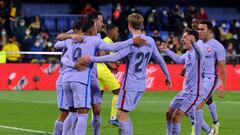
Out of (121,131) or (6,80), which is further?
(6,80)

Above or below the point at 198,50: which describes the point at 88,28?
above

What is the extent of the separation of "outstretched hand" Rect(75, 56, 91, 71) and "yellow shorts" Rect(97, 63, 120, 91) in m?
5.10

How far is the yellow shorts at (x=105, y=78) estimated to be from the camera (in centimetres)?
1830

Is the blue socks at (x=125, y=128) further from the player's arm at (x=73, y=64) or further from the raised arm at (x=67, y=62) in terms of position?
the raised arm at (x=67, y=62)

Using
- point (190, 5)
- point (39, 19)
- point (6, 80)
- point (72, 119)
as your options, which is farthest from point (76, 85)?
point (190, 5)

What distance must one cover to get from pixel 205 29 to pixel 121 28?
67.0ft

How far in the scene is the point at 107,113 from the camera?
2156 centimetres

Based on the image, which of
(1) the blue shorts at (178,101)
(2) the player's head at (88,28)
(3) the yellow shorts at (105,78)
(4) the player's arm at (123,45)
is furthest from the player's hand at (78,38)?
(3) the yellow shorts at (105,78)

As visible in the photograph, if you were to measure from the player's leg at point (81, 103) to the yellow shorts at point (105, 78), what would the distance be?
198 inches

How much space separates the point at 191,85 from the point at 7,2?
24130 millimetres

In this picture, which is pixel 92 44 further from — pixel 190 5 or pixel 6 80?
pixel 190 5

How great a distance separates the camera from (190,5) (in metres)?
42.1

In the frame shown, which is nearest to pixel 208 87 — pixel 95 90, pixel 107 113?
pixel 95 90

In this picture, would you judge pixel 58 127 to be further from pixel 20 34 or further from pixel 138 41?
pixel 20 34
